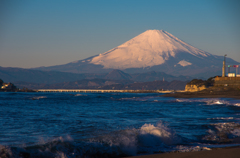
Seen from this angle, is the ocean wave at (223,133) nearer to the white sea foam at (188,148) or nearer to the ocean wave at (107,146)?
the ocean wave at (107,146)

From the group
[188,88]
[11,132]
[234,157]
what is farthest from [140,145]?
[188,88]

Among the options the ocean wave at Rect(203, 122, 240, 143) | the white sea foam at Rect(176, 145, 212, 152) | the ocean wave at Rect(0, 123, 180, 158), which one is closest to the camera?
the ocean wave at Rect(0, 123, 180, 158)

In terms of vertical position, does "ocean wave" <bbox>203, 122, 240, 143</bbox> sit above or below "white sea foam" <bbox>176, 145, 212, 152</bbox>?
above

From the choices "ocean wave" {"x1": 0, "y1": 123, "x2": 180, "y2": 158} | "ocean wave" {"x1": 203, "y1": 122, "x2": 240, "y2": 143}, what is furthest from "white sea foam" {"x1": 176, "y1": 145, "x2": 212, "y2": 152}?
"ocean wave" {"x1": 203, "y1": 122, "x2": 240, "y2": 143}

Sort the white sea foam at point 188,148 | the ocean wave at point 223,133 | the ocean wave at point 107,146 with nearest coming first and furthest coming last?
the ocean wave at point 107,146 < the white sea foam at point 188,148 < the ocean wave at point 223,133

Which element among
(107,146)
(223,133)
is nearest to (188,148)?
(107,146)

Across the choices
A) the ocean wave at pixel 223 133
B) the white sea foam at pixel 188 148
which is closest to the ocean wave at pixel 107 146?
the white sea foam at pixel 188 148

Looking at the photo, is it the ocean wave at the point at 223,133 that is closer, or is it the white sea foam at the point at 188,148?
the white sea foam at the point at 188,148

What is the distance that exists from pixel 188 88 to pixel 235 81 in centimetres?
4893

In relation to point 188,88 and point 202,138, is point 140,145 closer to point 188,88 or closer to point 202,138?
point 202,138

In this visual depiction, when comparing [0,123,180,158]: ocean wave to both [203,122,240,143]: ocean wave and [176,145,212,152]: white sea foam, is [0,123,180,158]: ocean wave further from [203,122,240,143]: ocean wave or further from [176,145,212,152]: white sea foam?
[203,122,240,143]: ocean wave

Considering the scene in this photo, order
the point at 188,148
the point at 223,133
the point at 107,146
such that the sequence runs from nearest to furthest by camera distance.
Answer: the point at 107,146 < the point at 188,148 < the point at 223,133

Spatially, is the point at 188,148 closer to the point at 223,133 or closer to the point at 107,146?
the point at 107,146

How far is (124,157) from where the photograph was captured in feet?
38.4
